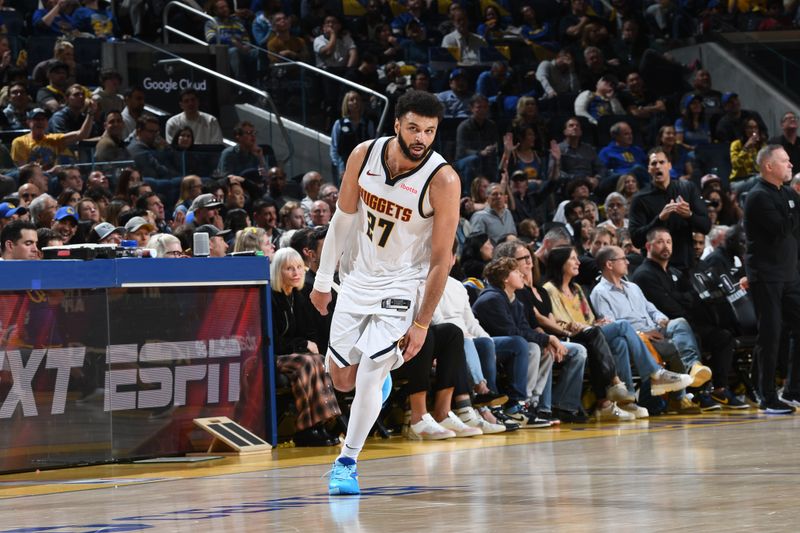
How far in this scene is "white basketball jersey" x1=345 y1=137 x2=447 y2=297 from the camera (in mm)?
6258

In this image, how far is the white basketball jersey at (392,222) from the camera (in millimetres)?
6258

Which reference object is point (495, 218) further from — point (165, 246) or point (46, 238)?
point (46, 238)

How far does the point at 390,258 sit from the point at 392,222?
17cm

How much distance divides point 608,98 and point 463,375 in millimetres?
9430

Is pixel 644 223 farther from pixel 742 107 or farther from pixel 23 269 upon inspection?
pixel 742 107

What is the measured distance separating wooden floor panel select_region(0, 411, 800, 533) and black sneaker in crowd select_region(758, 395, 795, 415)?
4.85 ft

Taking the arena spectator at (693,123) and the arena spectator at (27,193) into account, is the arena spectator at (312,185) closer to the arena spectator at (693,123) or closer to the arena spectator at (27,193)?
the arena spectator at (27,193)

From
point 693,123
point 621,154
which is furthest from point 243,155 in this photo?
point 693,123

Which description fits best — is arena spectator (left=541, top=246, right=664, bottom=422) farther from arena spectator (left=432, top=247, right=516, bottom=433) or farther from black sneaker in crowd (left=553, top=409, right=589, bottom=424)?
arena spectator (left=432, top=247, right=516, bottom=433)

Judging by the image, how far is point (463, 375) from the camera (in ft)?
32.3

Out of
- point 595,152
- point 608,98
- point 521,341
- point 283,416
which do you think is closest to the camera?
point 283,416

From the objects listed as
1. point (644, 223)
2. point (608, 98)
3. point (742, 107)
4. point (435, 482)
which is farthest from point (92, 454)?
point (742, 107)

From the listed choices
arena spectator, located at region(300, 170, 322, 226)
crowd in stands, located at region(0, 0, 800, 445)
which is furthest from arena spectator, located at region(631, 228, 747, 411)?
arena spectator, located at region(300, 170, 322, 226)

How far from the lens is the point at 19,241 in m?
8.73
